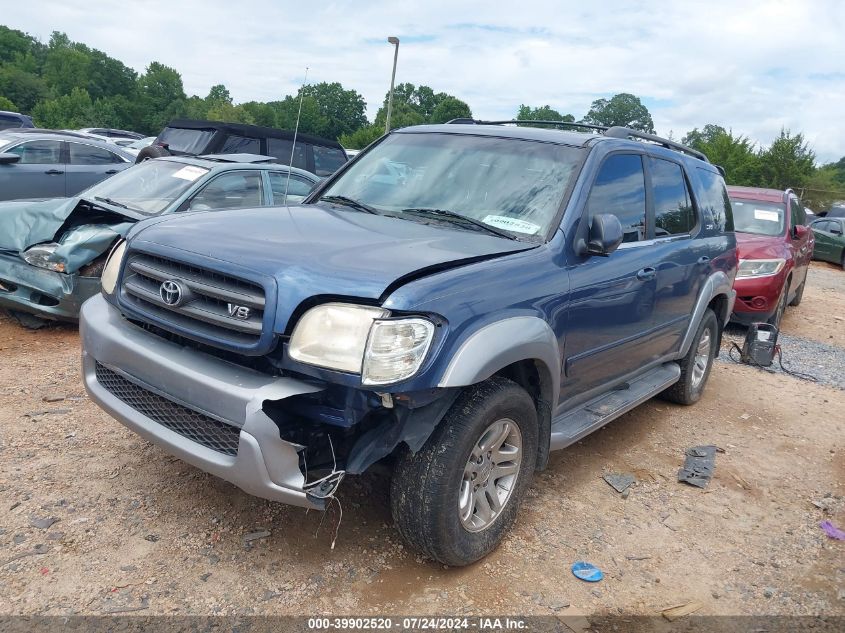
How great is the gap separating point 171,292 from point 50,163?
8819 mm

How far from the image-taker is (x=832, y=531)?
3.82 m

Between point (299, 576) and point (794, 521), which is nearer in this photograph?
point (299, 576)

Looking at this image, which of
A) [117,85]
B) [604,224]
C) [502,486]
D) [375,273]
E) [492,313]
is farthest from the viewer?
[117,85]

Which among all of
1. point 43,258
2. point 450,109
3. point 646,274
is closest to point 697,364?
point 646,274

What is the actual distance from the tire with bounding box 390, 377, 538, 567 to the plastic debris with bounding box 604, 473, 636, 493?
1.17 m

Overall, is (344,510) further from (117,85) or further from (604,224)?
(117,85)

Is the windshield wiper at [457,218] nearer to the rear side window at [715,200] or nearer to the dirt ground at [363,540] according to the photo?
the dirt ground at [363,540]

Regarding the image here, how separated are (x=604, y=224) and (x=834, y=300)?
39.6 feet

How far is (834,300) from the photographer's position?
13250 millimetres

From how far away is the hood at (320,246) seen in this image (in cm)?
258

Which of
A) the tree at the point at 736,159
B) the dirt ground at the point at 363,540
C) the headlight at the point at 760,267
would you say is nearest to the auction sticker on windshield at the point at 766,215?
the headlight at the point at 760,267

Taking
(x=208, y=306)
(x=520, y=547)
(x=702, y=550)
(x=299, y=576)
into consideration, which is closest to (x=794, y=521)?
(x=702, y=550)


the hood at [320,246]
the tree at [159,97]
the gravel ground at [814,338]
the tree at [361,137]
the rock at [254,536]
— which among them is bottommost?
the rock at [254,536]

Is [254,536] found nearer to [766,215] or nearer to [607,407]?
[607,407]
